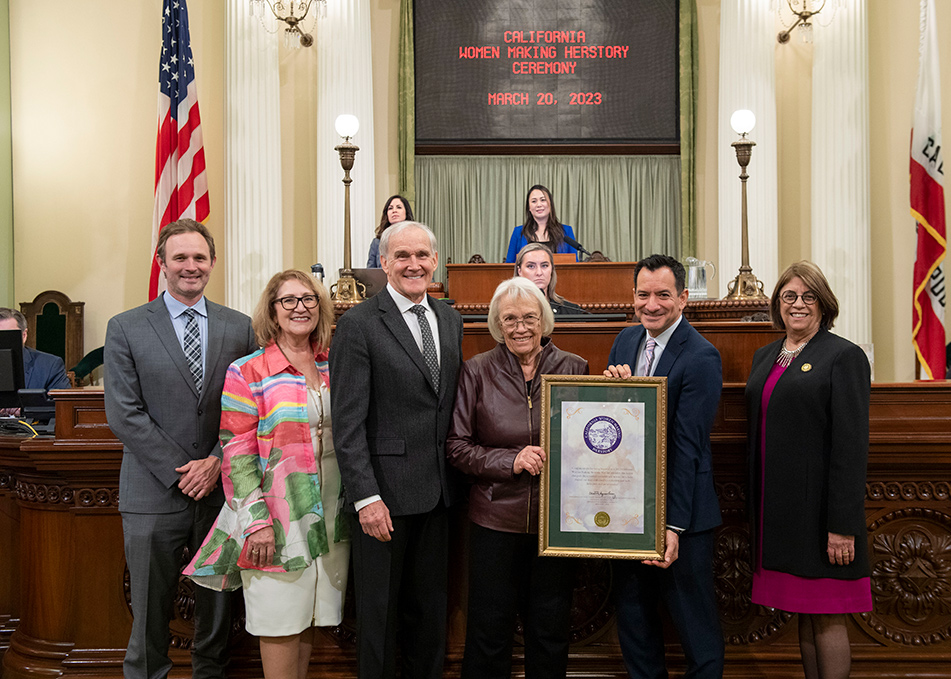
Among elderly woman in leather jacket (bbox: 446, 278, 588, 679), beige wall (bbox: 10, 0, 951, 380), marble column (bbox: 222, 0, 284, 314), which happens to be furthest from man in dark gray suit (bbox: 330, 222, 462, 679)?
beige wall (bbox: 10, 0, 951, 380)

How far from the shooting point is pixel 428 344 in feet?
8.68

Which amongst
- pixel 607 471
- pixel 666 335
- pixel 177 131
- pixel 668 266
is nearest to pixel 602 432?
pixel 607 471

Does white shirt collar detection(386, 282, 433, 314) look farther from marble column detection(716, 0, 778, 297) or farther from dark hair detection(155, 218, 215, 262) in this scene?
marble column detection(716, 0, 778, 297)

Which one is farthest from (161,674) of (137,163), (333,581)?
(137,163)

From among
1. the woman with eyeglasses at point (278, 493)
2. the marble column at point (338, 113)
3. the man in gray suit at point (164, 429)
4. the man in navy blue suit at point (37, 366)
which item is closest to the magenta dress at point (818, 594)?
the woman with eyeglasses at point (278, 493)

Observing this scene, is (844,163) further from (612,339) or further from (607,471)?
(607,471)

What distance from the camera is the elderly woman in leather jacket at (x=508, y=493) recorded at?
8.31ft

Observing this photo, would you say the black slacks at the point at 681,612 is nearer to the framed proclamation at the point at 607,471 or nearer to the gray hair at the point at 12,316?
the framed proclamation at the point at 607,471

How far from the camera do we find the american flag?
6.98 m

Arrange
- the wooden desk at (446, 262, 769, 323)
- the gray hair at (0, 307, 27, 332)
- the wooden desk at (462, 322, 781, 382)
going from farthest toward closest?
the wooden desk at (446, 262, 769, 323)
the gray hair at (0, 307, 27, 332)
the wooden desk at (462, 322, 781, 382)

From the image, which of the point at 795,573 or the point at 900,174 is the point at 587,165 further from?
the point at 795,573

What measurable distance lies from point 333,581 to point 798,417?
1757mm

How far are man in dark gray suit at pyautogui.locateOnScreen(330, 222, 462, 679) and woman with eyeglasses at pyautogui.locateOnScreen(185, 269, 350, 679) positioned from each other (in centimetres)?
15

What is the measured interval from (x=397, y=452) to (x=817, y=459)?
1.47 meters
